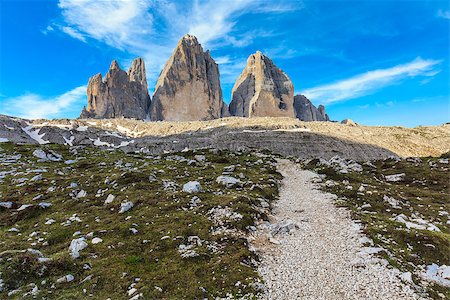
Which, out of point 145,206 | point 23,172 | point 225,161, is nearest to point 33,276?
point 145,206

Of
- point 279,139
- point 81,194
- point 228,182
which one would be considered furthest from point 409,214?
point 279,139

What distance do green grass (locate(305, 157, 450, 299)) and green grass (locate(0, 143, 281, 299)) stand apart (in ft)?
26.0

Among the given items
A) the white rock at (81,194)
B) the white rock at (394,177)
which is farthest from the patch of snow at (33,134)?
the white rock at (394,177)

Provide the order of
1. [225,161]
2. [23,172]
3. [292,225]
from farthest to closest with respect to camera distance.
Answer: [225,161] → [23,172] → [292,225]

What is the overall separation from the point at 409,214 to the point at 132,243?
2280 centimetres

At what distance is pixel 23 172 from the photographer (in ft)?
151

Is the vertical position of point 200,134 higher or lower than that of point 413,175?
higher

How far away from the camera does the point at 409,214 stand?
24906mm

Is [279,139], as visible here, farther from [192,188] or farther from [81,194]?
[81,194]

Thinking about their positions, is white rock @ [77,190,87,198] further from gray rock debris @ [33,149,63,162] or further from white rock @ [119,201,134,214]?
gray rock debris @ [33,149,63,162]

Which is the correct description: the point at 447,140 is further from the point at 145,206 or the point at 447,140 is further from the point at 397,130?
the point at 145,206

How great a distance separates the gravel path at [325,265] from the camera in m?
13.3

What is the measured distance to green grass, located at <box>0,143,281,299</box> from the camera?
1356 cm

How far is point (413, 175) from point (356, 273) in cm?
3907
